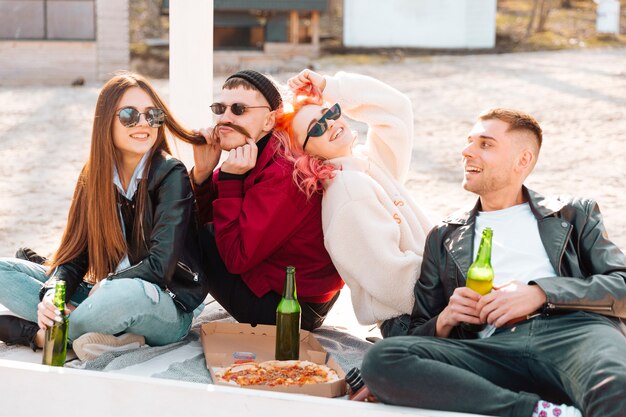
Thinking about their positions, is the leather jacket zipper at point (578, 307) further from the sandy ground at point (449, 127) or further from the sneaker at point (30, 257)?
the sandy ground at point (449, 127)

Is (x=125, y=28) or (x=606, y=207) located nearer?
(x=606, y=207)

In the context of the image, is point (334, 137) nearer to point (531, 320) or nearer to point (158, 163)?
point (158, 163)

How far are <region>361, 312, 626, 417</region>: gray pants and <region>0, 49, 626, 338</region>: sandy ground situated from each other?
2.51 metres

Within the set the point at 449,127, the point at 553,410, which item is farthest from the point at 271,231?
the point at 449,127

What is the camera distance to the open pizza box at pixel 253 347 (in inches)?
144

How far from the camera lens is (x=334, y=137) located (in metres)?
4.18

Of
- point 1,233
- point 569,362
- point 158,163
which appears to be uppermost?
point 158,163

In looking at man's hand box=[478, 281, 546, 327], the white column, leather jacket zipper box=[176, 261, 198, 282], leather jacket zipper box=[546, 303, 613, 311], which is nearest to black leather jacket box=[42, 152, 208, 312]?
leather jacket zipper box=[176, 261, 198, 282]

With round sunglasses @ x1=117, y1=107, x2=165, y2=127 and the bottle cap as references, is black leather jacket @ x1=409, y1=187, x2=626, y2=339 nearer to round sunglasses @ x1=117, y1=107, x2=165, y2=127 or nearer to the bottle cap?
the bottle cap

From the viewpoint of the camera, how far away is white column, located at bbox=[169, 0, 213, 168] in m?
5.36

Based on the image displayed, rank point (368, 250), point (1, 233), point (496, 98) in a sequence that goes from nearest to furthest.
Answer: point (368, 250), point (1, 233), point (496, 98)

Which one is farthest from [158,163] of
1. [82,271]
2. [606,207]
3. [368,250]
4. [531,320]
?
[606,207]

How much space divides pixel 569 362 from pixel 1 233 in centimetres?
559

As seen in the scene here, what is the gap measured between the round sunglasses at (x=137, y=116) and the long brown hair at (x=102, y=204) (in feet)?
0.18
